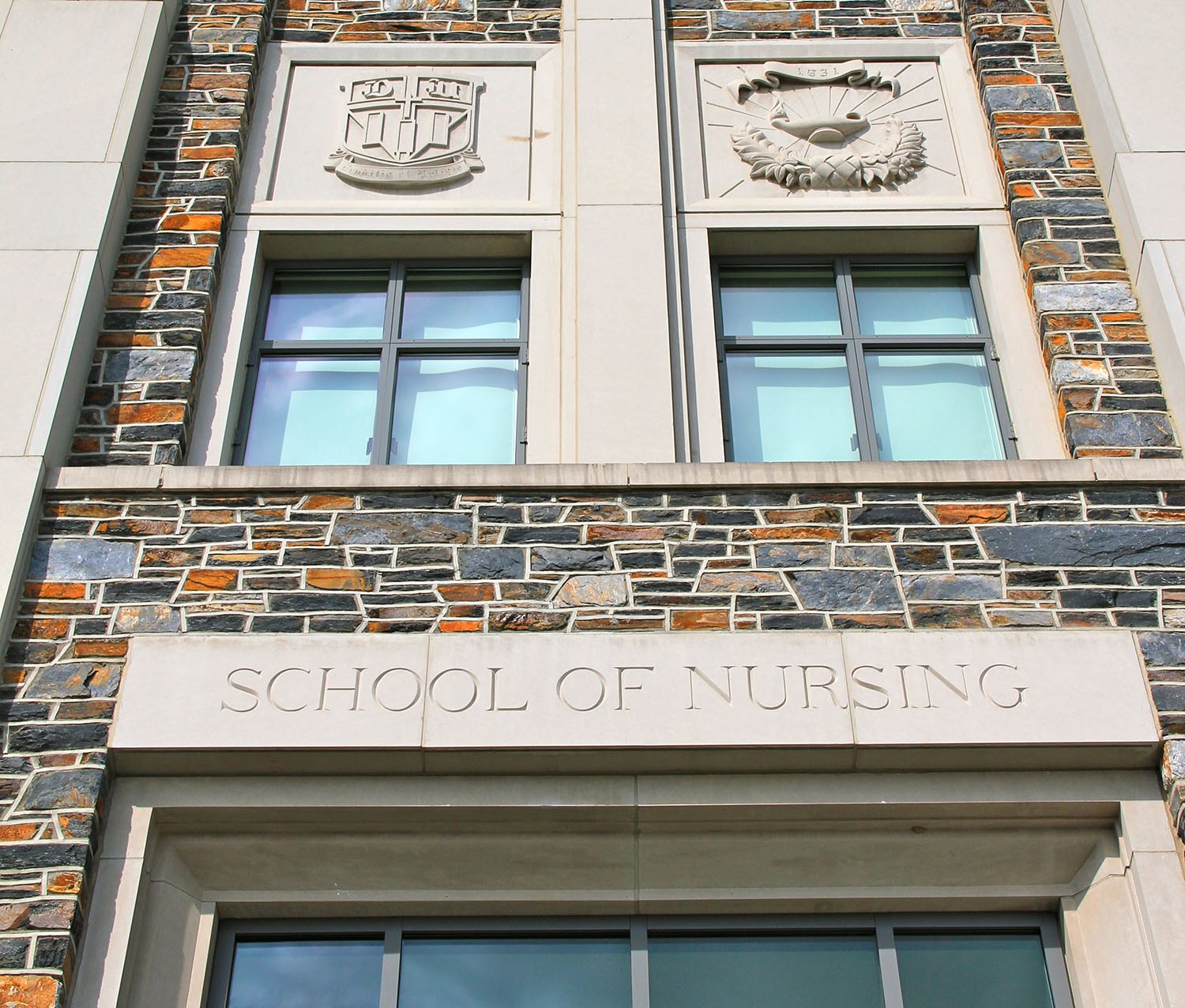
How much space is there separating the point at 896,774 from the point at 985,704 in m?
0.49

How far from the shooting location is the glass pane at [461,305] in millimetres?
9094

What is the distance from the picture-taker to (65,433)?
7.76 meters

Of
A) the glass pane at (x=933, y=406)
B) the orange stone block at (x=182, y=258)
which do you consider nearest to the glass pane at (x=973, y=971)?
the glass pane at (x=933, y=406)

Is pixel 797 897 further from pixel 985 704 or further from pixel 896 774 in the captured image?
pixel 985 704

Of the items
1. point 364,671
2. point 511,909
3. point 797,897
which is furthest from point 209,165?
point 797,897

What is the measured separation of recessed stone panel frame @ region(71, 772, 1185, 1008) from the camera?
6578 millimetres

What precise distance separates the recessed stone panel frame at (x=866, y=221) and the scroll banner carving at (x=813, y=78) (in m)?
0.12

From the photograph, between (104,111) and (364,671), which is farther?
(104,111)

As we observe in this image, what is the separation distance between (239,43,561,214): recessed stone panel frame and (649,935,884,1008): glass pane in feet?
14.9

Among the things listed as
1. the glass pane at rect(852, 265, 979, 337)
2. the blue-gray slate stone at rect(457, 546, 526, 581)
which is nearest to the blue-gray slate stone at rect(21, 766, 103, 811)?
the blue-gray slate stone at rect(457, 546, 526, 581)

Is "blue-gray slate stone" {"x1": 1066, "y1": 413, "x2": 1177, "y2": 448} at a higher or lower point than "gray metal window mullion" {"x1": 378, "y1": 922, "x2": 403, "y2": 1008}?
higher

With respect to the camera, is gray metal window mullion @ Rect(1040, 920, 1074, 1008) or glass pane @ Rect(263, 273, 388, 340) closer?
gray metal window mullion @ Rect(1040, 920, 1074, 1008)

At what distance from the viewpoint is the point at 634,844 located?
6684 millimetres

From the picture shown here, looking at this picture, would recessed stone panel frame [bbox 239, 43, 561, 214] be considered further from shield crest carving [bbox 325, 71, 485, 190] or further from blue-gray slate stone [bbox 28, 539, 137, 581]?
blue-gray slate stone [bbox 28, 539, 137, 581]
